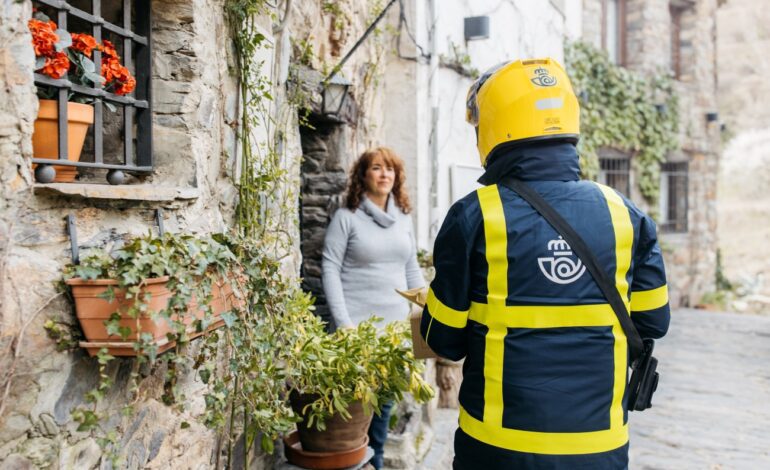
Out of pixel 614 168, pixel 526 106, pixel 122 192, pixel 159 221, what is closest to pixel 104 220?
pixel 122 192

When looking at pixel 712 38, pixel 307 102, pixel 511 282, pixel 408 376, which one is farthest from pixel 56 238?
pixel 712 38

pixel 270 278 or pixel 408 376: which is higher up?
pixel 270 278

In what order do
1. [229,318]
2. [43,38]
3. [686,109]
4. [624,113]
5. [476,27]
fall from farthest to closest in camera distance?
[686,109] → [624,113] → [476,27] → [229,318] → [43,38]

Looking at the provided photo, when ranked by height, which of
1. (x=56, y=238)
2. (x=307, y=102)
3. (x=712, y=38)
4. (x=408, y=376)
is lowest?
(x=408, y=376)

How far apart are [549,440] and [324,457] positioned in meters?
1.58

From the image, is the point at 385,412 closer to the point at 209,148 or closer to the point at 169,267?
the point at 209,148

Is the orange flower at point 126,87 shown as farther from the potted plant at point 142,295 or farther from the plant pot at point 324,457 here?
the plant pot at point 324,457

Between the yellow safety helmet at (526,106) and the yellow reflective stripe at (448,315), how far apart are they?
0.43 metres

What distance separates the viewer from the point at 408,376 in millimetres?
3154

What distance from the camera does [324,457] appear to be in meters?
3.25

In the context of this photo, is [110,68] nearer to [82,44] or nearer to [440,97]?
[82,44]

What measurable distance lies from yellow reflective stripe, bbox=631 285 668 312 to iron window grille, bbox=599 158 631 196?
31.1 feet

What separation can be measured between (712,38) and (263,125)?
457 inches

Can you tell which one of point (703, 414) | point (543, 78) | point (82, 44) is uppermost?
point (82, 44)
